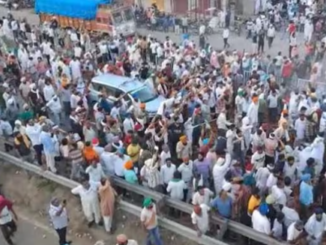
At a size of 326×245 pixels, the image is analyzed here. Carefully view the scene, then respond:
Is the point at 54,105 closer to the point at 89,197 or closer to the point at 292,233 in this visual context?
the point at 89,197

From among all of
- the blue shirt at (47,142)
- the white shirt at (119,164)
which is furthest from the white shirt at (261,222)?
the blue shirt at (47,142)

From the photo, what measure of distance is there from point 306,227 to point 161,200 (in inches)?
127

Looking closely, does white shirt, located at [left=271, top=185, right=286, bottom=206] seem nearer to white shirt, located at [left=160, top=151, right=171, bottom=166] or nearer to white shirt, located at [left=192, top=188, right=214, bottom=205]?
white shirt, located at [left=192, top=188, right=214, bottom=205]

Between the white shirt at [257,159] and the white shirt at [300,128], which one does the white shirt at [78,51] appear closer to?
the white shirt at [300,128]

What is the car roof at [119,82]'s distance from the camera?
17.2 m

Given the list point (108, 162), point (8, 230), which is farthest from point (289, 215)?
point (8, 230)

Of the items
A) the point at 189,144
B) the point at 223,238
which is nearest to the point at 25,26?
the point at 189,144

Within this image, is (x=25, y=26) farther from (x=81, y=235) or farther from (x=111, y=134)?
(x=81, y=235)

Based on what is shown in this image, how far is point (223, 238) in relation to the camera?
11.6 metres

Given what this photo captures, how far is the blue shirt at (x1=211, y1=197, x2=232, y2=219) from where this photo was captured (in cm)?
1120

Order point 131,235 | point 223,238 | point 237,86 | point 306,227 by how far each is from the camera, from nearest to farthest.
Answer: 1. point 306,227
2. point 223,238
3. point 131,235
4. point 237,86

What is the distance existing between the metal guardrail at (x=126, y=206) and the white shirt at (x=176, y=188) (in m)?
0.56

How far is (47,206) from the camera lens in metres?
13.7

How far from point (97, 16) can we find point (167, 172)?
50.8 ft
